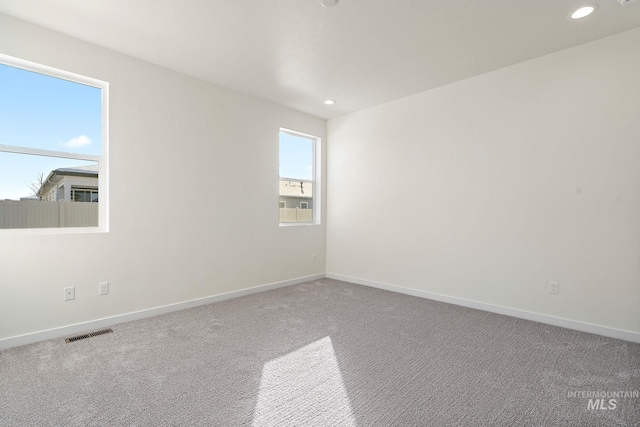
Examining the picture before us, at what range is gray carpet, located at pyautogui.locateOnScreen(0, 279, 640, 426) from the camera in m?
1.67

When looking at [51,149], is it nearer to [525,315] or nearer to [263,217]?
[263,217]

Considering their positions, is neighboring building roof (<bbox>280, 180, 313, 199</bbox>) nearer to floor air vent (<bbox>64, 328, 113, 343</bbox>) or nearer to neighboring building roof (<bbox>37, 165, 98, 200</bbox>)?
neighboring building roof (<bbox>37, 165, 98, 200</bbox>)

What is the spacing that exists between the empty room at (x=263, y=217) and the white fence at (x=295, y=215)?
53 centimetres

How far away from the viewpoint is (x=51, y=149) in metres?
2.77

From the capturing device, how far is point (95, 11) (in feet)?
7.94

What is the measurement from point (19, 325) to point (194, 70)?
2.88 meters

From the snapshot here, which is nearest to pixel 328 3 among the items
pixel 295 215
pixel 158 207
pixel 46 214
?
pixel 158 207

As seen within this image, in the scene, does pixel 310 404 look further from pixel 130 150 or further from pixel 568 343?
pixel 130 150

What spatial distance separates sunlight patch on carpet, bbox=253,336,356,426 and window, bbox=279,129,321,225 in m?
2.66

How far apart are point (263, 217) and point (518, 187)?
3.12 m

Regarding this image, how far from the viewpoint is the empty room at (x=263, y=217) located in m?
1.95

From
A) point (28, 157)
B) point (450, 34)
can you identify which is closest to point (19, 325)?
point (28, 157)

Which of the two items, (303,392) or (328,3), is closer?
(303,392)

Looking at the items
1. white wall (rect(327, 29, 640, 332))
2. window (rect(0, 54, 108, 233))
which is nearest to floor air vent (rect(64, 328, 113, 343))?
window (rect(0, 54, 108, 233))
